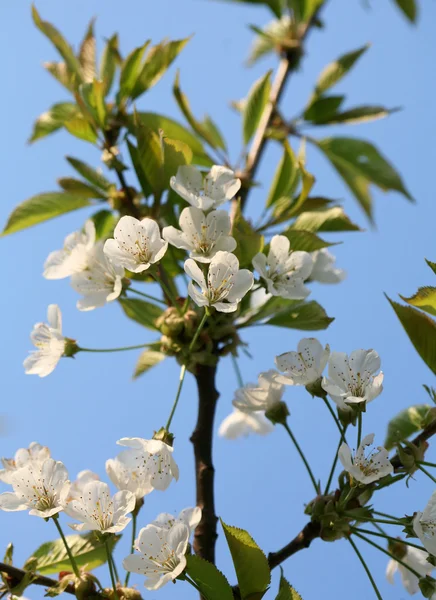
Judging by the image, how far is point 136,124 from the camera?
1501 mm

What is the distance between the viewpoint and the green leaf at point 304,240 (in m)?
1.47

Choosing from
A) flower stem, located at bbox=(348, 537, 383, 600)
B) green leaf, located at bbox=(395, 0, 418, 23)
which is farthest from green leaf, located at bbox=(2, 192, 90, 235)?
green leaf, located at bbox=(395, 0, 418, 23)

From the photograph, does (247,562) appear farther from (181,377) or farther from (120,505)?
(181,377)

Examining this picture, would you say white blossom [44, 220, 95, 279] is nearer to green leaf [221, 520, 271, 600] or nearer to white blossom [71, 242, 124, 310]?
white blossom [71, 242, 124, 310]

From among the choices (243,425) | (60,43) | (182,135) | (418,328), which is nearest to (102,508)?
(418,328)

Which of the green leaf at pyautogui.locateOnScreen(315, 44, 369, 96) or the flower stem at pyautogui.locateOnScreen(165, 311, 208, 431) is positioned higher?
the green leaf at pyautogui.locateOnScreen(315, 44, 369, 96)

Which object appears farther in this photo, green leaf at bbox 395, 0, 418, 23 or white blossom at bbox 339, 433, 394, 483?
green leaf at bbox 395, 0, 418, 23

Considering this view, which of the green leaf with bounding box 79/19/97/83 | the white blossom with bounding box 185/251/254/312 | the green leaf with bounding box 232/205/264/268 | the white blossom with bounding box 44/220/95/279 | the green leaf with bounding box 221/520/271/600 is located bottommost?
the green leaf with bounding box 221/520/271/600

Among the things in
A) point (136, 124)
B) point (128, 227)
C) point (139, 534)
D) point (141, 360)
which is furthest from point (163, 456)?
point (136, 124)

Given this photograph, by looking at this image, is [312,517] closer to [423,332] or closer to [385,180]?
[423,332]

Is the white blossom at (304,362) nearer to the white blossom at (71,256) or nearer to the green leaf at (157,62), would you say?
the white blossom at (71,256)

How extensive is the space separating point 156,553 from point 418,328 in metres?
0.58

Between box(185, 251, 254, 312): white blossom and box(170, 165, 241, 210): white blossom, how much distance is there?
7.0 inches

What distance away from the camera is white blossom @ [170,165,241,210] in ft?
4.60
